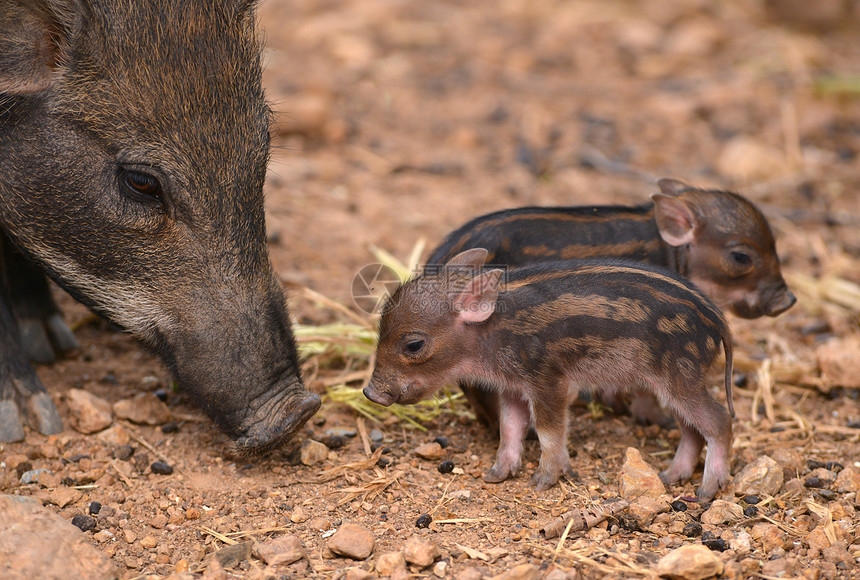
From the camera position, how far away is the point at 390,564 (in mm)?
3342

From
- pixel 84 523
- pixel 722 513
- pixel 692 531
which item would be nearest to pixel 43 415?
pixel 84 523

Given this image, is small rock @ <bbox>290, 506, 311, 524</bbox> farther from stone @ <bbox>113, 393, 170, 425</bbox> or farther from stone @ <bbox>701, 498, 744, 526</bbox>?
stone @ <bbox>701, 498, 744, 526</bbox>

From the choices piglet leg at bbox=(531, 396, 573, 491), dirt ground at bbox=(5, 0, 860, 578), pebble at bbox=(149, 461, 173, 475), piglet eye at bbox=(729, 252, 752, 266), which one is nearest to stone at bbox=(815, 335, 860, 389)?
dirt ground at bbox=(5, 0, 860, 578)

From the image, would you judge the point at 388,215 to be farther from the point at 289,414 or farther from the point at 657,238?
the point at 289,414

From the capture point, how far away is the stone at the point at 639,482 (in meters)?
3.82

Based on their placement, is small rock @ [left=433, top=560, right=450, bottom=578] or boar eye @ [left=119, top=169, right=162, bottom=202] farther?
boar eye @ [left=119, top=169, right=162, bottom=202]

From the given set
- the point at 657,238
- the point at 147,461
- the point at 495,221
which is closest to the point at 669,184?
the point at 657,238

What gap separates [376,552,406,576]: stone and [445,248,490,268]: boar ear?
51.6 inches

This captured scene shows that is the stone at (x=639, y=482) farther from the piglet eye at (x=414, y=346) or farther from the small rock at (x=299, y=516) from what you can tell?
the small rock at (x=299, y=516)

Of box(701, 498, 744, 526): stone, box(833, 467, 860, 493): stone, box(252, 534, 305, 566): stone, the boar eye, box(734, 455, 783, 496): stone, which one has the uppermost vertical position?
the boar eye

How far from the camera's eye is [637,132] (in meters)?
8.59

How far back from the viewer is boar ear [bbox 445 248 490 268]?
161 inches

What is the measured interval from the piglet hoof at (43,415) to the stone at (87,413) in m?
0.07

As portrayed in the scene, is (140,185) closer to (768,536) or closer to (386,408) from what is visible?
(386,408)
